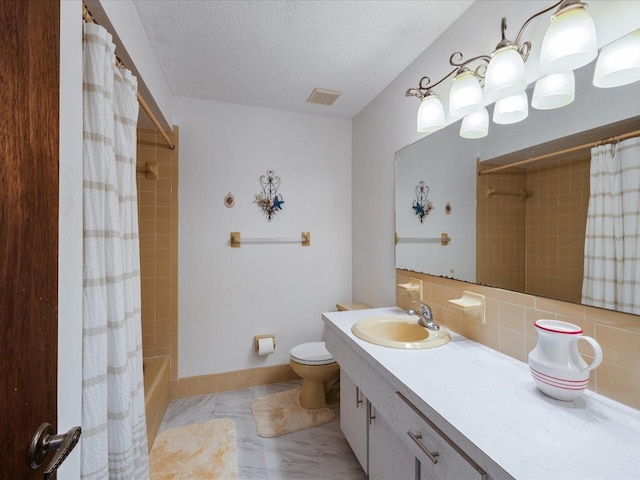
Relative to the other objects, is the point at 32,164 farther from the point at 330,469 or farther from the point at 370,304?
the point at 370,304

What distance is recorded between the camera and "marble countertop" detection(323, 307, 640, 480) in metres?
0.62

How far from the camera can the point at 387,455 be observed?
1.18 metres

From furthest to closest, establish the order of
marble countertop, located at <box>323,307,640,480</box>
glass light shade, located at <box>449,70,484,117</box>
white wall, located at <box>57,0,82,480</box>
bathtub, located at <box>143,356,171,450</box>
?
bathtub, located at <box>143,356,171,450</box>
glass light shade, located at <box>449,70,484,117</box>
white wall, located at <box>57,0,82,480</box>
marble countertop, located at <box>323,307,640,480</box>

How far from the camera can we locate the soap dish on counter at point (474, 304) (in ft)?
4.21

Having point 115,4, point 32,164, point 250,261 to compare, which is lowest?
point 250,261

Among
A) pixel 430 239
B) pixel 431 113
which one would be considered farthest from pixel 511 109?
pixel 430 239

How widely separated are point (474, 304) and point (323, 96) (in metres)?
1.84

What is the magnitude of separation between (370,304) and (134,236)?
5.79ft

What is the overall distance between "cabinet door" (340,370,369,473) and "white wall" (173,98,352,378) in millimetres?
959

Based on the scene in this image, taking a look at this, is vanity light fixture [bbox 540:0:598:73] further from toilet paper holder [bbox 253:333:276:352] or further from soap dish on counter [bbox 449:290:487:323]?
toilet paper holder [bbox 253:333:276:352]

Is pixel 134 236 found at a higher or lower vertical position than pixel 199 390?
higher

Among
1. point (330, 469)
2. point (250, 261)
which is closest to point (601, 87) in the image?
point (330, 469)

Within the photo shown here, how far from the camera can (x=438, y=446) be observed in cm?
79

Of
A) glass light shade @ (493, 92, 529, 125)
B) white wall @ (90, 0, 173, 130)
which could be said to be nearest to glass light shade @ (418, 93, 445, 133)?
glass light shade @ (493, 92, 529, 125)
